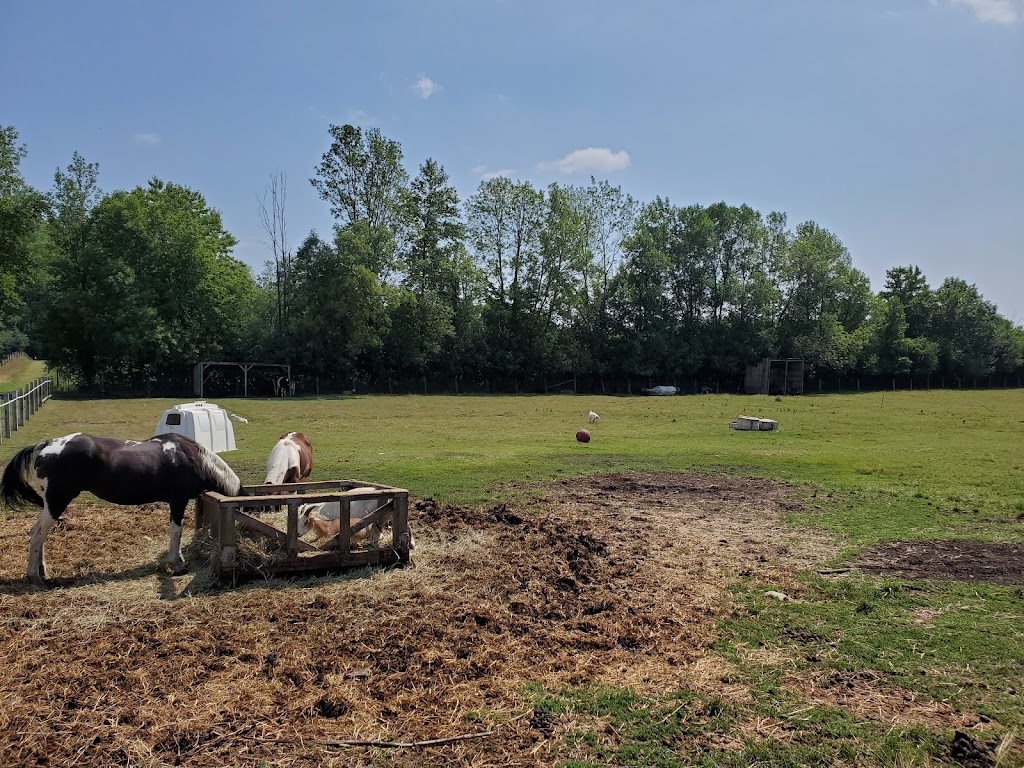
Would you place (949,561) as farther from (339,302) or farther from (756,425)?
(339,302)

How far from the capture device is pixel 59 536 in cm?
832

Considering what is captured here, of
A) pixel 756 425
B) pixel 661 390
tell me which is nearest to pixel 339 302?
pixel 661 390

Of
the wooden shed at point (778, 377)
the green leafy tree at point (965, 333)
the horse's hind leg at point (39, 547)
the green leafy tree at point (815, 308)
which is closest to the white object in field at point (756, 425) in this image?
the horse's hind leg at point (39, 547)

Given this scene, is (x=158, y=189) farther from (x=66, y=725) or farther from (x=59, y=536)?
(x=66, y=725)

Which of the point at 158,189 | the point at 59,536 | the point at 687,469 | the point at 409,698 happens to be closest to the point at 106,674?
the point at 409,698

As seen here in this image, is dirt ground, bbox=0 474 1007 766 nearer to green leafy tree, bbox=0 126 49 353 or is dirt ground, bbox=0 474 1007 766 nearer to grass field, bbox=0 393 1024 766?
grass field, bbox=0 393 1024 766

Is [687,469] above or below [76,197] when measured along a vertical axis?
below

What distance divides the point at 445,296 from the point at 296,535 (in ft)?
162

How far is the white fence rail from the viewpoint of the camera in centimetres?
1945

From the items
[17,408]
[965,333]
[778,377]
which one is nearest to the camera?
[17,408]

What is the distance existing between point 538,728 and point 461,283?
2080 inches

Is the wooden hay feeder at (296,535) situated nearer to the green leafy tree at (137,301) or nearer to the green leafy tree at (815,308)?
the green leafy tree at (137,301)

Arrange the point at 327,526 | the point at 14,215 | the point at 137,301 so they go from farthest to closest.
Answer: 1. the point at 137,301
2. the point at 14,215
3. the point at 327,526

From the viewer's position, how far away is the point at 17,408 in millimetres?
21891
